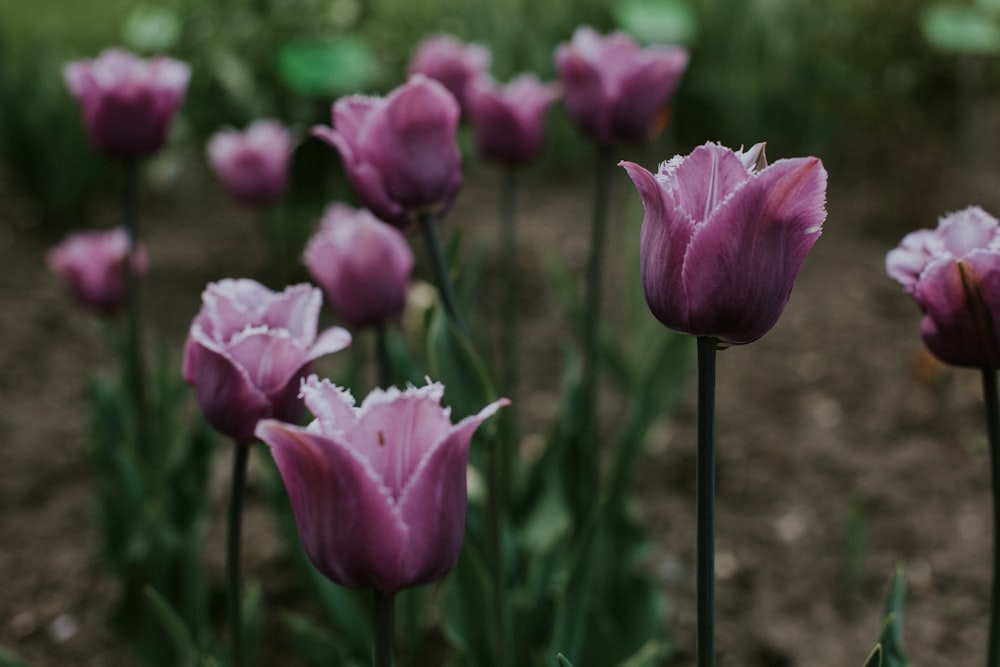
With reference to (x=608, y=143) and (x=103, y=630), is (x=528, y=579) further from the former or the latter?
(x=103, y=630)

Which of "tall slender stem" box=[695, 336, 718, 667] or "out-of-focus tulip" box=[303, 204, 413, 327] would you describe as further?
"out-of-focus tulip" box=[303, 204, 413, 327]

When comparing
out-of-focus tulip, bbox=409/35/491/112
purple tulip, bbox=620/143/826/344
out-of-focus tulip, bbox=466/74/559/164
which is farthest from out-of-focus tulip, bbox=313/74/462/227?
out-of-focus tulip, bbox=409/35/491/112

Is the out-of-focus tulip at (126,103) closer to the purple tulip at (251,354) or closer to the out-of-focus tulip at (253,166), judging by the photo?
the out-of-focus tulip at (253,166)

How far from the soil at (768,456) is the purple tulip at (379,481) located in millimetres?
1191

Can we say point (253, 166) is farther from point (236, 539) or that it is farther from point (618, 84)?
point (236, 539)

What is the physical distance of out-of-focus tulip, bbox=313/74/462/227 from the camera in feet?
3.46

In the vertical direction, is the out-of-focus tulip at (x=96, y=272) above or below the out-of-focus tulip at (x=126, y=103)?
below

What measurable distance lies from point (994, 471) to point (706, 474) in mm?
311

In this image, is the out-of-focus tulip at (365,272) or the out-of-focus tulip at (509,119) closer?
the out-of-focus tulip at (365,272)

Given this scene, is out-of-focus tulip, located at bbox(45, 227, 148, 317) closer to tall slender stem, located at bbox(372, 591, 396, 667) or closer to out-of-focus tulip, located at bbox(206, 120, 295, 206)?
out-of-focus tulip, located at bbox(206, 120, 295, 206)

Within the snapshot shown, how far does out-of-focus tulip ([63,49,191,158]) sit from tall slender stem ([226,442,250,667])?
0.71 m

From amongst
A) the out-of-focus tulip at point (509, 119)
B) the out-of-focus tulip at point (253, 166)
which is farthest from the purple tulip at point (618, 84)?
the out-of-focus tulip at point (253, 166)

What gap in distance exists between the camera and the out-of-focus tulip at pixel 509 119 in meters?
1.73

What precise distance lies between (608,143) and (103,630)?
1.16 meters
